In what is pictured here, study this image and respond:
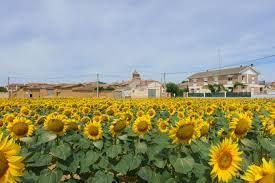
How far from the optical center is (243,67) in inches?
2908

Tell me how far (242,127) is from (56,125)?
69.6 inches

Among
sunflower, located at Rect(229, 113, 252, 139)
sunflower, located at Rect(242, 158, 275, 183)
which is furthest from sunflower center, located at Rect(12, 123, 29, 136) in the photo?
sunflower, located at Rect(242, 158, 275, 183)

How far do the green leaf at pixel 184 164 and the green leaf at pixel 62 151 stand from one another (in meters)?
1.01

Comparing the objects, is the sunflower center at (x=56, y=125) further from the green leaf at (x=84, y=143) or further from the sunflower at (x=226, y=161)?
the sunflower at (x=226, y=161)

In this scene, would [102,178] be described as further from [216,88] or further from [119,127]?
[216,88]

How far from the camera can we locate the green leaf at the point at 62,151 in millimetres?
3326

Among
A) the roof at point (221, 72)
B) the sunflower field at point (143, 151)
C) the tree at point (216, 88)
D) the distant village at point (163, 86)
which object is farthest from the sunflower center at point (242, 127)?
the roof at point (221, 72)

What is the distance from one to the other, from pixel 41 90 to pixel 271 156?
62.9m

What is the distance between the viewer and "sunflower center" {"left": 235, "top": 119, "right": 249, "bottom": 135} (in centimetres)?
333

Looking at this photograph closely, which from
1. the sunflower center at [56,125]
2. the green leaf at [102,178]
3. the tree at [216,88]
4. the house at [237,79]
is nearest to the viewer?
the green leaf at [102,178]

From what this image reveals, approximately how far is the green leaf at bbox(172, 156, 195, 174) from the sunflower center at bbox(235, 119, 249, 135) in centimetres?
58

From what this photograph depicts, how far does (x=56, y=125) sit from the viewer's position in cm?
372

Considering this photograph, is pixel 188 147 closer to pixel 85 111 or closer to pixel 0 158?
pixel 0 158

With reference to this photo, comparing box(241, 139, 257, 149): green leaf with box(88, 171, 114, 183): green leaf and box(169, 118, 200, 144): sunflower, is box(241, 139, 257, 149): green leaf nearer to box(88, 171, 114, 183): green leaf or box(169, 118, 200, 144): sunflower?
box(169, 118, 200, 144): sunflower
